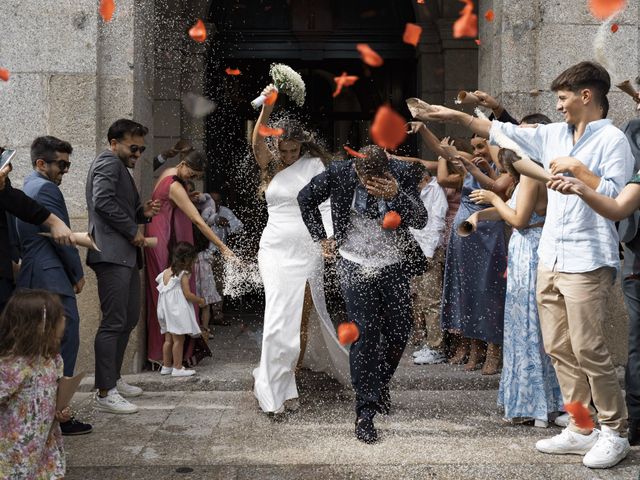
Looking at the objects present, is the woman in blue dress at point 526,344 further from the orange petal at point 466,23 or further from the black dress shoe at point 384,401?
the orange petal at point 466,23

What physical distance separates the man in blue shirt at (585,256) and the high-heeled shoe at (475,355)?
6.96 ft

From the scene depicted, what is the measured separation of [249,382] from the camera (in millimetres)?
6703

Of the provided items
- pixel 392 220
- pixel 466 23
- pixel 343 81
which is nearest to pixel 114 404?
pixel 392 220

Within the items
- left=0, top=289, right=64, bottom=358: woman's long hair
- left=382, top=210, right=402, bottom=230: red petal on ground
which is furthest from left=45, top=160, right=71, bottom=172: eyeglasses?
left=382, top=210, right=402, bottom=230: red petal on ground

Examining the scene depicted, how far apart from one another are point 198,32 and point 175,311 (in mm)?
4867

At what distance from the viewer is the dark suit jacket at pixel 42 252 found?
5.27 metres

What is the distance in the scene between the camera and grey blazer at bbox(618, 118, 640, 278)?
16.8 feet

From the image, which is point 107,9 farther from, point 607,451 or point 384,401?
point 607,451

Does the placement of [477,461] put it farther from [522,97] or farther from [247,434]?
[522,97]

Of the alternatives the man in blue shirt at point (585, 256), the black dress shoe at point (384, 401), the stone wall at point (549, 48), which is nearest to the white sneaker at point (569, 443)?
the man in blue shirt at point (585, 256)

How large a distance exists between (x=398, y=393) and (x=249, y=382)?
118 centimetres

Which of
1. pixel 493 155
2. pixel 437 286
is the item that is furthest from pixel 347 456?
pixel 437 286

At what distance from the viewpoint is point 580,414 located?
16.0 ft

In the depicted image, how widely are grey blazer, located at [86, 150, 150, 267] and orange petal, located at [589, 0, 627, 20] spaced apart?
4087mm
